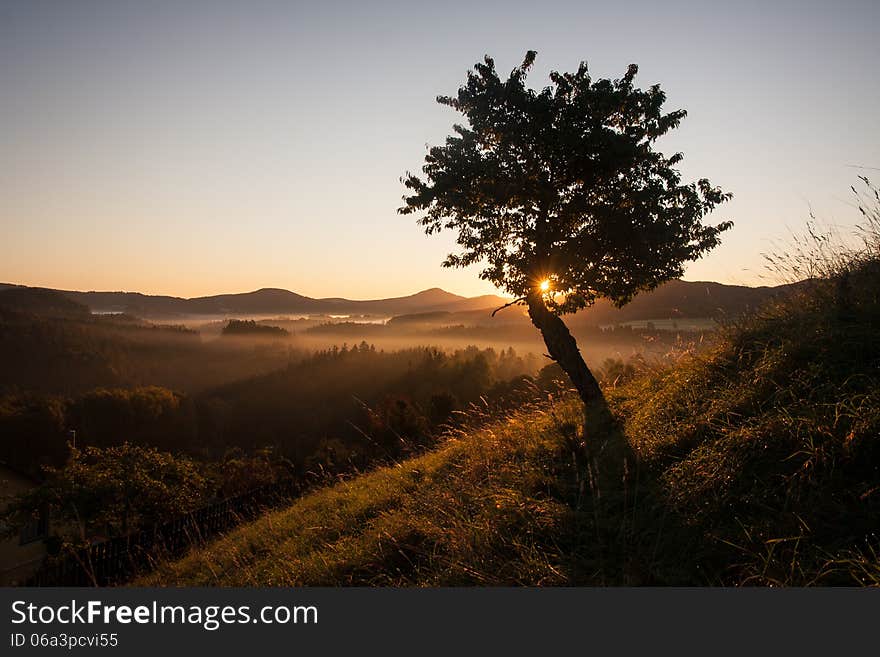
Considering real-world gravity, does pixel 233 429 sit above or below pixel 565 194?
below

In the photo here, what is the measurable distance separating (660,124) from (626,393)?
21.4ft

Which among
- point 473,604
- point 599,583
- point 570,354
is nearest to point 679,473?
point 599,583

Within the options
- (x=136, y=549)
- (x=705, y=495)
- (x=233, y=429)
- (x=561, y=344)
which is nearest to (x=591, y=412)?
(x=561, y=344)

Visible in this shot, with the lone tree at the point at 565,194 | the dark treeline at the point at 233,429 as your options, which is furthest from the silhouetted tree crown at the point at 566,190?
the dark treeline at the point at 233,429

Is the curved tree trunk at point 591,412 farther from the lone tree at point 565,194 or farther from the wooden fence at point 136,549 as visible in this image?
the wooden fence at point 136,549

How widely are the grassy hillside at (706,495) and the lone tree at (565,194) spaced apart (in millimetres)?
4446

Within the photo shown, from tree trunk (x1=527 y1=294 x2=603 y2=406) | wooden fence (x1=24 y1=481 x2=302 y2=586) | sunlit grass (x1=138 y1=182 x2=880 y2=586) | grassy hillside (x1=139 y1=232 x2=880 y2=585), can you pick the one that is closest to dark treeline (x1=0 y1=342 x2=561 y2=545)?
tree trunk (x1=527 y1=294 x2=603 y2=406)

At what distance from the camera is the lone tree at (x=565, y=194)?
1066cm

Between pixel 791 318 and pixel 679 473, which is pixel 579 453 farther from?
pixel 791 318

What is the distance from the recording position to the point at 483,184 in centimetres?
1109

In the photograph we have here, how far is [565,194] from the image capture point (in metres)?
11.6

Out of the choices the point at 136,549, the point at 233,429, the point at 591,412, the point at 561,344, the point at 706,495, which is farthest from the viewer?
the point at 233,429

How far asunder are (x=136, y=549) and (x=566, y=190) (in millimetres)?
15995

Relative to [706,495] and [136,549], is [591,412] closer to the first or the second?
[706,495]
